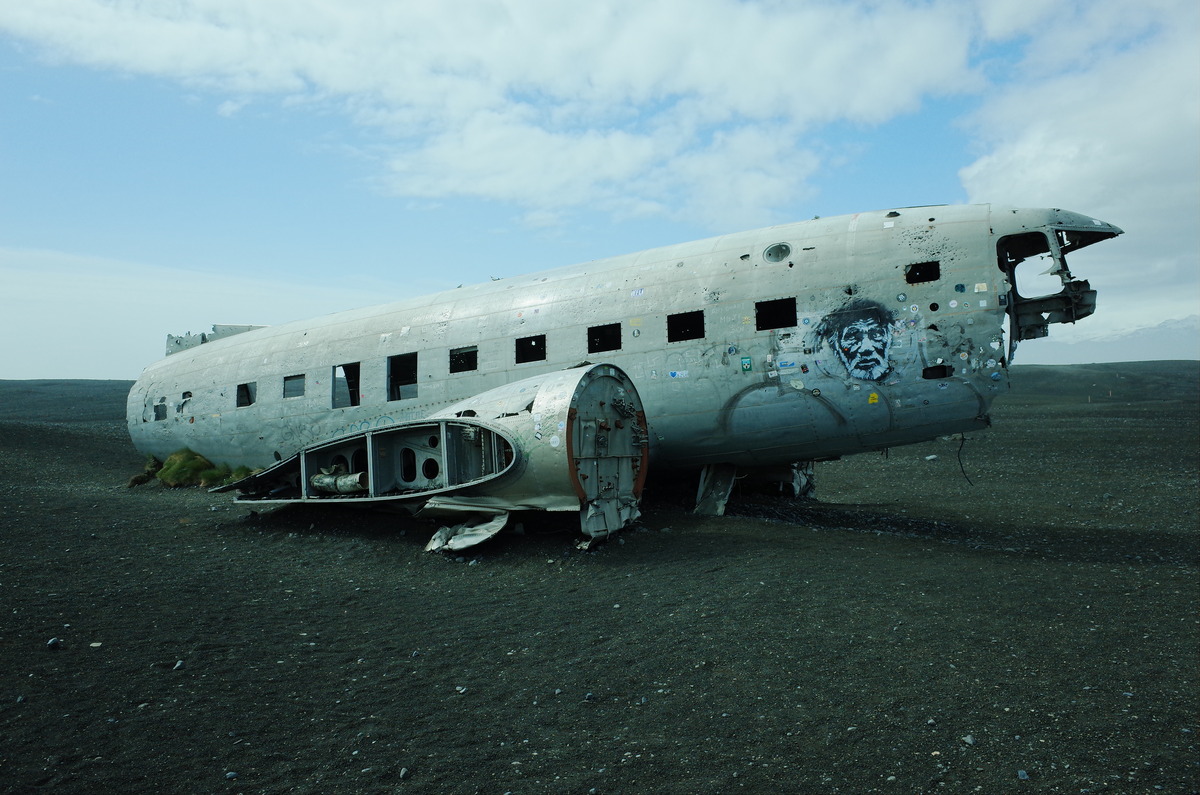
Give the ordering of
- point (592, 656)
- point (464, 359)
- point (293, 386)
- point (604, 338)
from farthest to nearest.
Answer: point (293, 386)
point (464, 359)
point (604, 338)
point (592, 656)

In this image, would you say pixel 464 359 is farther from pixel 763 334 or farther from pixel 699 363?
pixel 763 334

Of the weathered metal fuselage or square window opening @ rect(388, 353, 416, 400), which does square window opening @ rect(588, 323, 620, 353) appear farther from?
square window opening @ rect(388, 353, 416, 400)

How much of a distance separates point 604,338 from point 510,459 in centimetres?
317

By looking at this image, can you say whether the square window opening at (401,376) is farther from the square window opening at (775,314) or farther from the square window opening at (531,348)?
the square window opening at (775,314)

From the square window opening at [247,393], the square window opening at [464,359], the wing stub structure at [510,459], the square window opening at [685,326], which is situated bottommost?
the wing stub structure at [510,459]

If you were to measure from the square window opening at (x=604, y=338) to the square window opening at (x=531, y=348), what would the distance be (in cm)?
95

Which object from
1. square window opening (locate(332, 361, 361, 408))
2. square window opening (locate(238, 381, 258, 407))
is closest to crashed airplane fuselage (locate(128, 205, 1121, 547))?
square window opening (locate(332, 361, 361, 408))

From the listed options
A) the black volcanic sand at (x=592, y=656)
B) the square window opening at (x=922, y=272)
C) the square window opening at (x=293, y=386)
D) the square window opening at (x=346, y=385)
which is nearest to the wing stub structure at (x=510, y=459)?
the black volcanic sand at (x=592, y=656)

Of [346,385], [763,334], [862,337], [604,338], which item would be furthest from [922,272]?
[346,385]

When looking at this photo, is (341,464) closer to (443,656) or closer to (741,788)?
(443,656)

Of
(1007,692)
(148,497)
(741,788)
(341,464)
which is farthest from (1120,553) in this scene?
(148,497)

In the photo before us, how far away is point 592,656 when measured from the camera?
699 cm

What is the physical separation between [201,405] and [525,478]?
11.5 metres

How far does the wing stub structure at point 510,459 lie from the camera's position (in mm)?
10812
